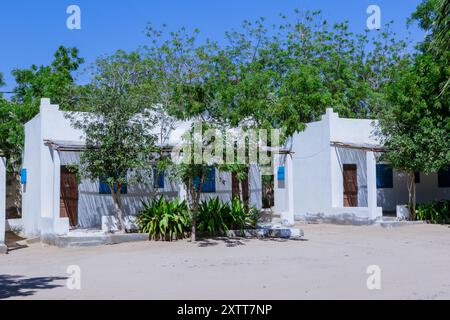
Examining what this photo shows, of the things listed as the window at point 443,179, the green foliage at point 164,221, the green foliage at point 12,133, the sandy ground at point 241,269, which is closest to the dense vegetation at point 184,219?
the green foliage at point 164,221

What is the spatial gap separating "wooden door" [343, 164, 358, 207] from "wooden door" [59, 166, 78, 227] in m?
10.4

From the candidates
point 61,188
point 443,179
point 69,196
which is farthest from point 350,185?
point 61,188

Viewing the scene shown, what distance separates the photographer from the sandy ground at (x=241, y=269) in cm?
779

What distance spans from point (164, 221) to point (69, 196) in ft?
13.5

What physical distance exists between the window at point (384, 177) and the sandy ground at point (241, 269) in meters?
6.79

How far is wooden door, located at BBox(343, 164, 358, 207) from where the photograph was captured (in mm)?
21875

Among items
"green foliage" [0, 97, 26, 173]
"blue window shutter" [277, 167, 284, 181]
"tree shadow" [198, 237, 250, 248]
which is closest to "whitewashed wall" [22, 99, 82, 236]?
"green foliage" [0, 97, 26, 173]

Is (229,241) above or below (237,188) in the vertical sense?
below

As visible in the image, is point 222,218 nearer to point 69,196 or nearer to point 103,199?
point 103,199

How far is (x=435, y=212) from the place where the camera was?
20.0 m

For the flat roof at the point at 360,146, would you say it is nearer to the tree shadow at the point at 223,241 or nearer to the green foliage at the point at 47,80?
the tree shadow at the point at 223,241
